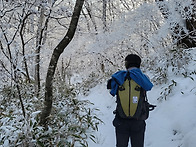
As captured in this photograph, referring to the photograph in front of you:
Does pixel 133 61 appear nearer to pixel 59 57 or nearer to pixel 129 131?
pixel 129 131

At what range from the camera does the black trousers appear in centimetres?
228

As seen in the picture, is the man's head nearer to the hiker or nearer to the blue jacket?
the hiker

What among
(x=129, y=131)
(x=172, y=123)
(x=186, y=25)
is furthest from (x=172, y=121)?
(x=186, y=25)

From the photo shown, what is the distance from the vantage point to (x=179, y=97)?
4.06 m

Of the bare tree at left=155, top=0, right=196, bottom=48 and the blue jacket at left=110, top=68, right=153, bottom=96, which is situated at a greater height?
the bare tree at left=155, top=0, right=196, bottom=48

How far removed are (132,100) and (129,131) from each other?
42 centimetres

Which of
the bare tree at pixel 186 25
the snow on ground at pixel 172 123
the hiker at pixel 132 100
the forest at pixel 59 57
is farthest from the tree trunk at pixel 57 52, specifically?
the bare tree at pixel 186 25

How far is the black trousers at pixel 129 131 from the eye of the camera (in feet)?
7.47

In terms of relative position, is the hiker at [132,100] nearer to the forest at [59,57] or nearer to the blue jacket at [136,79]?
the blue jacket at [136,79]

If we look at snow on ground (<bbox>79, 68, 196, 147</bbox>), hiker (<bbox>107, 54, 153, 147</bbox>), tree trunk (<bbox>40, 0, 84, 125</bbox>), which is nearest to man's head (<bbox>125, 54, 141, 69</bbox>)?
hiker (<bbox>107, 54, 153, 147</bbox>)

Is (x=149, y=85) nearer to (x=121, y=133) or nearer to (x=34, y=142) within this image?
(x=121, y=133)

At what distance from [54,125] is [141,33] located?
5.59 meters

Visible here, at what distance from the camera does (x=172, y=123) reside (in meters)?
3.55

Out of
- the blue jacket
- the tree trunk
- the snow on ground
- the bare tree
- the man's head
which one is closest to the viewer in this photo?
the blue jacket
